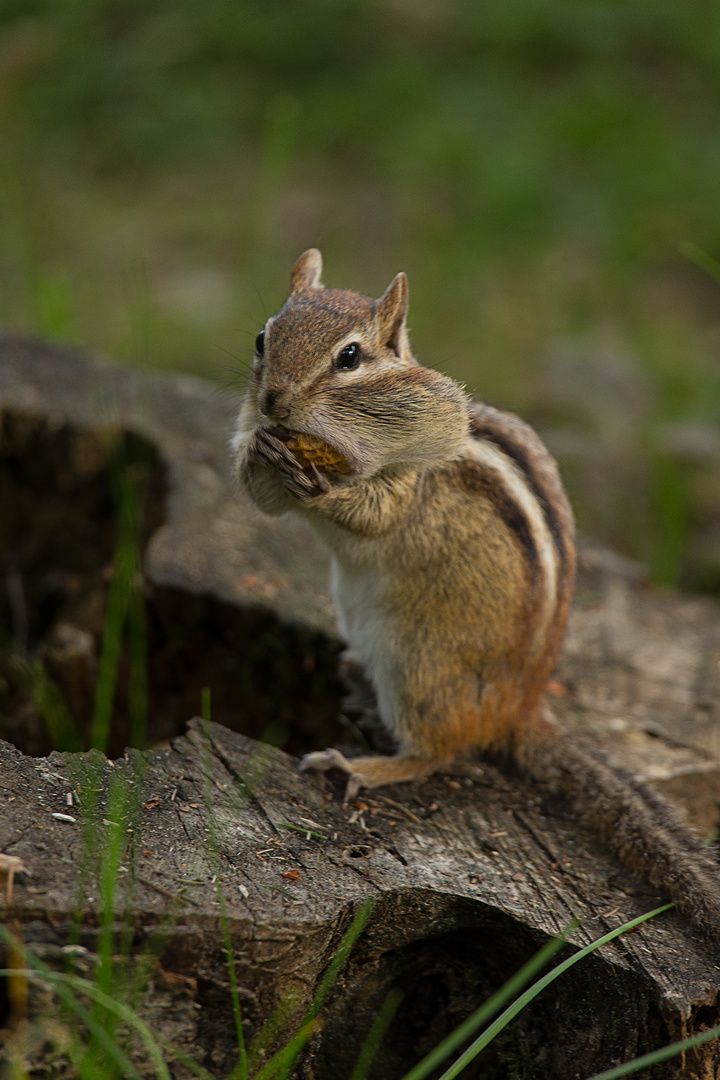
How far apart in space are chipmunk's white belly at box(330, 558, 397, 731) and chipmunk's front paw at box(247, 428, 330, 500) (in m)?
0.32

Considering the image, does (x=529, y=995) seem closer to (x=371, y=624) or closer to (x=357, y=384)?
(x=371, y=624)

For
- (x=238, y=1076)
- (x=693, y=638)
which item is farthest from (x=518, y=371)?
(x=238, y=1076)

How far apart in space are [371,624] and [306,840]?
2.63 ft

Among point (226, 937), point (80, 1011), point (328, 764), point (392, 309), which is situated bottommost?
point (80, 1011)

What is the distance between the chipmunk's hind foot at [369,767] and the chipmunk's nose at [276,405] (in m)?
0.84

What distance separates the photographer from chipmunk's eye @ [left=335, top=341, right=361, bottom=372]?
2.64 meters

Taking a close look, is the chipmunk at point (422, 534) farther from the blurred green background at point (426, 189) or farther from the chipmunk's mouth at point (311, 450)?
the blurred green background at point (426, 189)

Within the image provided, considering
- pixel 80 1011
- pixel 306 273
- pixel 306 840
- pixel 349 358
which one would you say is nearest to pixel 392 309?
pixel 349 358

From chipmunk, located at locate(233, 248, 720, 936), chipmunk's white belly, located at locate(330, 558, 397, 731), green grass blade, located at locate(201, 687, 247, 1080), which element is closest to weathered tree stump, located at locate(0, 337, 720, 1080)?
green grass blade, located at locate(201, 687, 247, 1080)

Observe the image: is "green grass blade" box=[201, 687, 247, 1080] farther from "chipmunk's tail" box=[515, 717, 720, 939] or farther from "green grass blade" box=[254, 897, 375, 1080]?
"chipmunk's tail" box=[515, 717, 720, 939]

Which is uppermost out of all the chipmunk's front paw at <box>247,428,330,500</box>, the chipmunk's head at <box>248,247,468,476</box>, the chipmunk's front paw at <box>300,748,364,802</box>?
the chipmunk's head at <box>248,247,468,476</box>

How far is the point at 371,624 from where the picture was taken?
9.59ft

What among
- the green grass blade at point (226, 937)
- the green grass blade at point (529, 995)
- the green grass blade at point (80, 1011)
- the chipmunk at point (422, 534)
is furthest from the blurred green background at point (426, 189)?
the green grass blade at point (80, 1011)

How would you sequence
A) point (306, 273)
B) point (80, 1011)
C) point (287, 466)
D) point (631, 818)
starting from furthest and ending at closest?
point (306, 273)
point (287, 466)
point (631, 818)
point (80, 1011)
